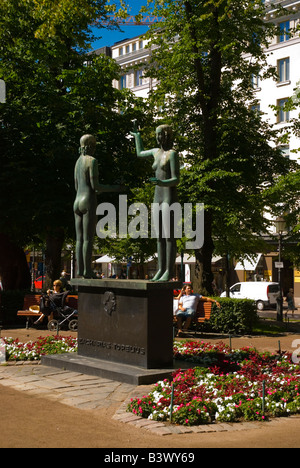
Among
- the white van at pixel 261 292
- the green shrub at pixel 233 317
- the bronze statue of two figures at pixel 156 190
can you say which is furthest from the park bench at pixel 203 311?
the white van at pixel 261 292

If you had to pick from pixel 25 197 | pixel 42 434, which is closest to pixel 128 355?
pixel 42 434

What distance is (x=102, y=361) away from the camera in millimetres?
10328

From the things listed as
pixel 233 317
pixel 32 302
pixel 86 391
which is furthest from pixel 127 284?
pixel 32 302

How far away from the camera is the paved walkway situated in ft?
22.5

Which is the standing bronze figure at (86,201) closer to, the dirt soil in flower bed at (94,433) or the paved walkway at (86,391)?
the paved walkway at (86,391)

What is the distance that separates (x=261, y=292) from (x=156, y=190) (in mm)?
29618

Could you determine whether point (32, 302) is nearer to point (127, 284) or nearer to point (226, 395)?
point (127, 284)

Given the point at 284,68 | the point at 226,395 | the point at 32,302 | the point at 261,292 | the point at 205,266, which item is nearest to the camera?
the point at 226,395

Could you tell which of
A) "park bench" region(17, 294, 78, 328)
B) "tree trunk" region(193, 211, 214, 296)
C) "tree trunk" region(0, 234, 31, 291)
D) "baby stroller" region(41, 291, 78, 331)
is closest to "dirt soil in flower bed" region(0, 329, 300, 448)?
"baby stroller" region(41, 291, 78, 331)

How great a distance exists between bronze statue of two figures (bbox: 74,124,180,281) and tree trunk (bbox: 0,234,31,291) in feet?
38.6

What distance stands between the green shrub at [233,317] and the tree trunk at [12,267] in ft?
26.9

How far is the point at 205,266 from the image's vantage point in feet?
69.5

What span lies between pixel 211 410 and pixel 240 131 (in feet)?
53.2

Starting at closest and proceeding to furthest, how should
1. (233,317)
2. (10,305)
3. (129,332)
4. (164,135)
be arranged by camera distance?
(129,332)
(164,135)
(233,317)
(10,305)
